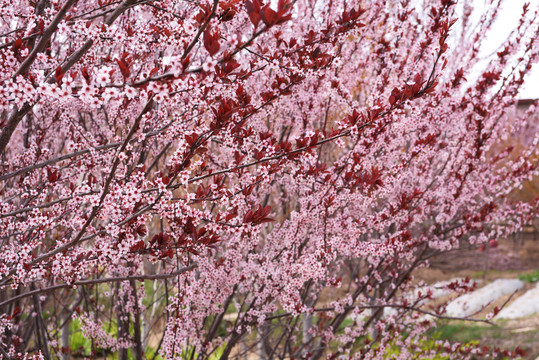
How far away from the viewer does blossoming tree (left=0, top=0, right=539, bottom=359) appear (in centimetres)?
182

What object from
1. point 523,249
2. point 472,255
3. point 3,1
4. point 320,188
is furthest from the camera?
point 523,249

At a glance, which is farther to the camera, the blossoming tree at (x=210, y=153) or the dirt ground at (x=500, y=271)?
the dirt ground at (x=500, y=271)

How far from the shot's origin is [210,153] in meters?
3.83

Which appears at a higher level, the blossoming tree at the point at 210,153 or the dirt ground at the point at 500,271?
the blossoming tree at the point at 210,153

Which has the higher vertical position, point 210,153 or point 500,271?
point 210,153

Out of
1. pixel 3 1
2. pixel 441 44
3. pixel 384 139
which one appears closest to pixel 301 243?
pixel 384 139

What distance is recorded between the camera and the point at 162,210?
1.98m

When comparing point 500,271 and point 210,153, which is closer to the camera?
point 210,153

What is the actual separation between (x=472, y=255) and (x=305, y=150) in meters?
19.7

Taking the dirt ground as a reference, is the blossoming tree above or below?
above

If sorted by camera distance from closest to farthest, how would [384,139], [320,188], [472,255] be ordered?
[320,188] → [384,139] → [472,255]

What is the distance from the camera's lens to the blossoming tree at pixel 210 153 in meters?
1.82

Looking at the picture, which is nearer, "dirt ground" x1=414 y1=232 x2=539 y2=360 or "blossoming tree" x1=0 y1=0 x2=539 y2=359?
"blossoming tree" x1=0 y1=0 x2=539 y2=359

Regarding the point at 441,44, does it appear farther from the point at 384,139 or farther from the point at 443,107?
the point at 443,107
